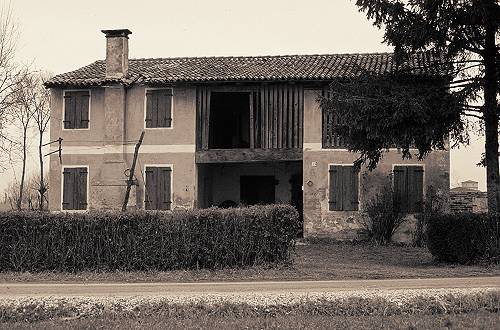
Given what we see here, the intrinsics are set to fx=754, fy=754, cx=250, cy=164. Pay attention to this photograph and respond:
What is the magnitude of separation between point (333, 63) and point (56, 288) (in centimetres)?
1781

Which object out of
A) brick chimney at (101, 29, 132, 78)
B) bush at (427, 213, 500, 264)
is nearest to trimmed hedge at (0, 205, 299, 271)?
bush at (427, 213, 500, 264)

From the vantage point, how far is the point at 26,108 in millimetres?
47125

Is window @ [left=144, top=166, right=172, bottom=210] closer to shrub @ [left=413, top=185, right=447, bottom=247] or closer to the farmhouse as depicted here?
the farmhouse

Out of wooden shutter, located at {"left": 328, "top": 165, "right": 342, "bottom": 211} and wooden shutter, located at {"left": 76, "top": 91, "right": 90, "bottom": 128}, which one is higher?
wooden shutter, located at {"left": 76, "top": 91, "right": 90, "bottom": 128}

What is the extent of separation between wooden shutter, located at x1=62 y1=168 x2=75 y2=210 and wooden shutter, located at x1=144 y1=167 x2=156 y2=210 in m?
2.99

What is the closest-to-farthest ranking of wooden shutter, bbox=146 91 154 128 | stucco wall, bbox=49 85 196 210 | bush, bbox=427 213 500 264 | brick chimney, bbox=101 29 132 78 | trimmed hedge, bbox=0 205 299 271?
1. trimmed hedge, bbox=0 205 299 271
2. bush, bbox=427 213 500 264
3. stucco wall, bbox=49 85 196 210
4. wooden shutter, bbox=146 91 154 128
5. brick chimney, bbox=101 29 132 78

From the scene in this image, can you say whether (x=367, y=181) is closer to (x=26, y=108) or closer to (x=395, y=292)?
(x=395, y=292)

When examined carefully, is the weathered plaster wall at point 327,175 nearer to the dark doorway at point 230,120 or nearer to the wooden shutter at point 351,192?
the wooden shutter at point 351,192

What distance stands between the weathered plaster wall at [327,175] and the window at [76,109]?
28.7ft

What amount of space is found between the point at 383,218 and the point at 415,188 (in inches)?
66.7

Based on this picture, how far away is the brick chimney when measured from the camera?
29828mm

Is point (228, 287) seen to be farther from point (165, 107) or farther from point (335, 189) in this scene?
point (165, 107)

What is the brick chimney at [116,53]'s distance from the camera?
97.9ft

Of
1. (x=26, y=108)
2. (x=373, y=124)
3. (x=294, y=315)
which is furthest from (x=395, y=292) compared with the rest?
(x=26, y=108)
